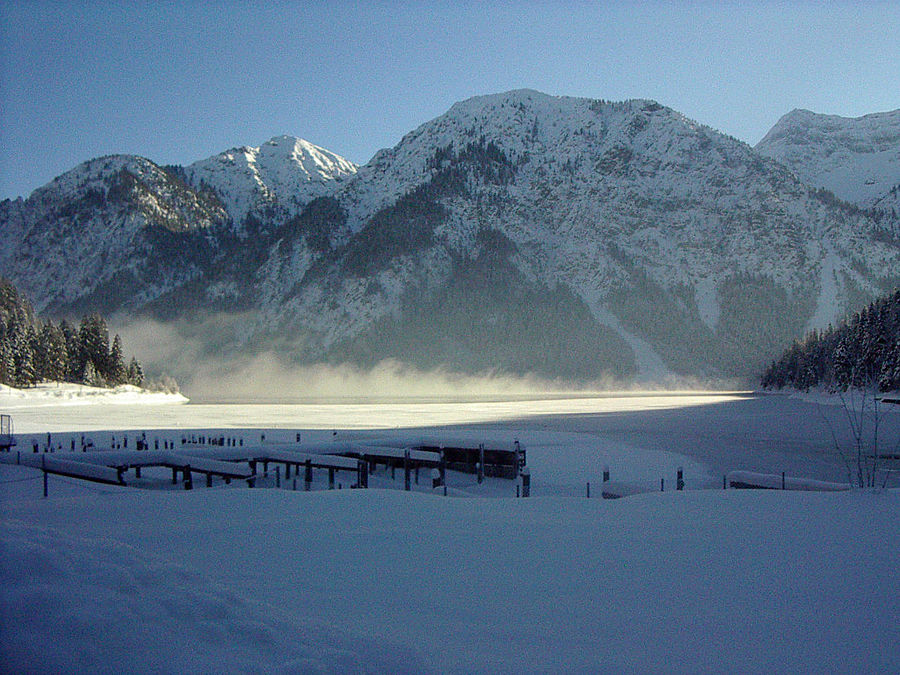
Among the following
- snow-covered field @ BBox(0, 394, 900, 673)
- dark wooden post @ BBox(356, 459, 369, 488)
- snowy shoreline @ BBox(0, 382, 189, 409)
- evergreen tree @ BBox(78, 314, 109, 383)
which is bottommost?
snowy shoreline @ BBox(0, 382, 189, 409)

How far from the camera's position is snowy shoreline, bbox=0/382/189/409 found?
6481 cm

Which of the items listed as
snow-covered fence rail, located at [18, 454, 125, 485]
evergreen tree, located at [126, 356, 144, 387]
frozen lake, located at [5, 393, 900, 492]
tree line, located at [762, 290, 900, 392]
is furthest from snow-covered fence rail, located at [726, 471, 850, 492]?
evergreen tree, located at [126, 356, 144, 387]

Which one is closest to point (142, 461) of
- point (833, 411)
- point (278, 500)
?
A: point (278, 500)

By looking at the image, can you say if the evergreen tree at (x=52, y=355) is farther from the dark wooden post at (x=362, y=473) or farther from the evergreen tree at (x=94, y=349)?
the dark wooden post at (x=362, y=473)

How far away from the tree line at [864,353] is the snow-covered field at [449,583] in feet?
140

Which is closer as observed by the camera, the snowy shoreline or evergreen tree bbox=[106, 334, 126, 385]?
the snowy shoreline

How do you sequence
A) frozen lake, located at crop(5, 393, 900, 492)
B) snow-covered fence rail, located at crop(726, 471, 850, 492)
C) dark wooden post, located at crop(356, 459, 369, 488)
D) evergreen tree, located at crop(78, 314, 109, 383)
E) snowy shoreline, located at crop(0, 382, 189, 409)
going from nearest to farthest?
snow-covered fence rail, located at crop(726, 471, 850, 492) → dark wooden post, located at crop(356, 459, 369, 488) → frozen lake, located at crop(5, 393, 900, 492) → snowy shoreline, located at crop(0, 382, 189, 409) → evergreen tree, located at crop(78, 314, 109, 383)

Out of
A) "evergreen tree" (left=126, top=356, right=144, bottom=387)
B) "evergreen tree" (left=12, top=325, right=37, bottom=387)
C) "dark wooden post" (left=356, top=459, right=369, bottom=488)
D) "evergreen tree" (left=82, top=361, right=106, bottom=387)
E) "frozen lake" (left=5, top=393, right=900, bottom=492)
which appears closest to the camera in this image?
"dark wooden post" (left=356, top=459, right=369, bottom=488)

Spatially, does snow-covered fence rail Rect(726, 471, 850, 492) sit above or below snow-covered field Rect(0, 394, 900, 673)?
below

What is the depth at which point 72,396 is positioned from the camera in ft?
243

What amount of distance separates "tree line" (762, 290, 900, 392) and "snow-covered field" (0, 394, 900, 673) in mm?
42815

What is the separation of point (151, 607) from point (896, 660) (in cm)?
641

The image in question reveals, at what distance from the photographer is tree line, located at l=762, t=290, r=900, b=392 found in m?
59.7

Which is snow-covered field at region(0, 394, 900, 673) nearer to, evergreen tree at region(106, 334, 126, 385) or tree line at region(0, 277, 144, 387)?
tree line at region(0, 277, 144, 387)
